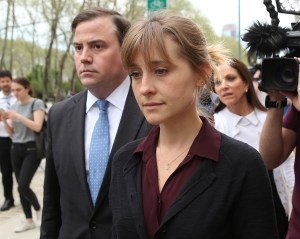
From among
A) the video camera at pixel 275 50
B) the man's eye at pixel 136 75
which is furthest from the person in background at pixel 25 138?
the man's eye at pixel 136 75

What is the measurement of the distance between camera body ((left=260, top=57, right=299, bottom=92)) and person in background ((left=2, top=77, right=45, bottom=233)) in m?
4.53

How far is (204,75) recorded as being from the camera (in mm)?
1712

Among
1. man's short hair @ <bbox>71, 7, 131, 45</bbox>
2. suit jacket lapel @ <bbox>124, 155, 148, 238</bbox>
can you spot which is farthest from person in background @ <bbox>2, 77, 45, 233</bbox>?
suit jacket lapel @ <bbox>124, 155, 148, 238</bbox>

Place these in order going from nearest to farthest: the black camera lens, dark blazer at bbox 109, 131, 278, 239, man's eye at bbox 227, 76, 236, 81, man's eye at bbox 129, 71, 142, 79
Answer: dark blazer at bbox 109, 131, 278, 239 → man's eye at bbox 129, 71, 142, 79 → the black camera lens → man's eye at bbox 227, 76, 236, 81

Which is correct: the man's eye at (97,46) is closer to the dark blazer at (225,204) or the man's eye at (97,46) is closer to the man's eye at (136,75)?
the man's eye at (136,75)

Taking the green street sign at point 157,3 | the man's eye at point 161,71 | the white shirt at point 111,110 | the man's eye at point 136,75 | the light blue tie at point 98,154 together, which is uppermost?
the green street sign at point 157,3

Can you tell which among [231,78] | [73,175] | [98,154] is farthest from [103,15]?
[231,78]

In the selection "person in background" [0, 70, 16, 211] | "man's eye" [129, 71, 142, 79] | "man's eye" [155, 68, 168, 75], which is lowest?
"person in background" [0, 70, 16, 211]

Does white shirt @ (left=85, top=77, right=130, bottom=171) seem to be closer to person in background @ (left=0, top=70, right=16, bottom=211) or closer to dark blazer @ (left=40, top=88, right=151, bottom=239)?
dark blazer @ (left=40, top=88, right=151, bottom=239)

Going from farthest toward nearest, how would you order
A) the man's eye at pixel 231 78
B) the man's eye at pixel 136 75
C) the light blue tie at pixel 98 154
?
the man's eye at pixel 231 78 < the light blue tie at pixel 98 154 < the man's eye at pixel 136 75

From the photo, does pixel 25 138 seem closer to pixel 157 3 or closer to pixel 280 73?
pixel 157 3

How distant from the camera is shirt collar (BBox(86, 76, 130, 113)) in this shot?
2434mm

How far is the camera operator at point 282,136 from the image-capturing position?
2180mm

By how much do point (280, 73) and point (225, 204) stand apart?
0.79 meters
